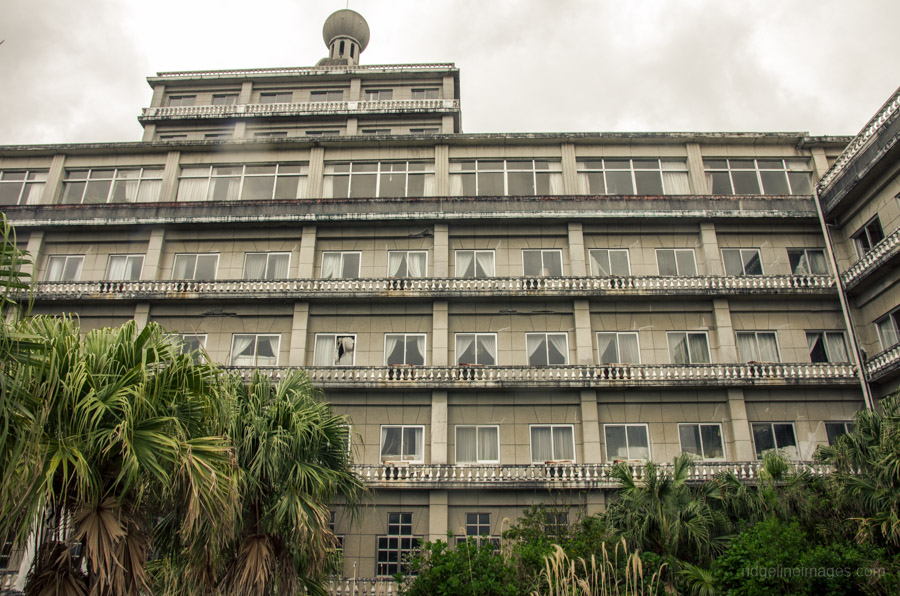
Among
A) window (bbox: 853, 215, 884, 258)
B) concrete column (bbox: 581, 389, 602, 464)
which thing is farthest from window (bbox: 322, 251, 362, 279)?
window (bbox: 853, 215, 884, 258)

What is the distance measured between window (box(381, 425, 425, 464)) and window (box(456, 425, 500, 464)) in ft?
4.89

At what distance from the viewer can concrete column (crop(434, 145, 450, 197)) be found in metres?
29.7

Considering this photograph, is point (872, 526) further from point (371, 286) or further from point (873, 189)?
point (371, 286)

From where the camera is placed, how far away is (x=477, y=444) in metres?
25.8

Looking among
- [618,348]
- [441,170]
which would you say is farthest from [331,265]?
[618,348]

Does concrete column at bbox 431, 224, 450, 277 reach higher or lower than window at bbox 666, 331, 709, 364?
higher

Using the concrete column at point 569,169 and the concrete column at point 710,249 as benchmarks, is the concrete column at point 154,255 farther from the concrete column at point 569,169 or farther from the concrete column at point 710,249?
the concrete column at point 710,249

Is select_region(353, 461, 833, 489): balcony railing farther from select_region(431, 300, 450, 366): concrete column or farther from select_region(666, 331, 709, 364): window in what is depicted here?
select_region(666, 331, 709, 364): window

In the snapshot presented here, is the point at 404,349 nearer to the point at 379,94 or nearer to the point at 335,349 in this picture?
the point at 335,349

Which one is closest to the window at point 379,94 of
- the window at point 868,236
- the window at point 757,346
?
the window at point 757,346

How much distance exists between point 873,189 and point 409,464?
21.2m

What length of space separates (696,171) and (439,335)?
14015 millimetres

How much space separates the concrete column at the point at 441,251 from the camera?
1103 inches

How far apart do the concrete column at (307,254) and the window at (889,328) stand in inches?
912
